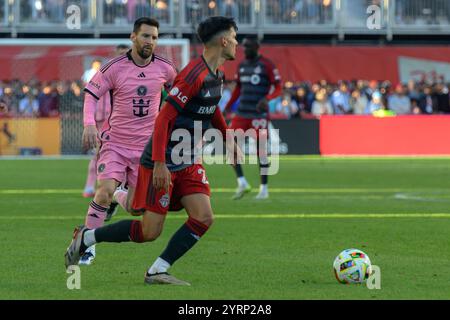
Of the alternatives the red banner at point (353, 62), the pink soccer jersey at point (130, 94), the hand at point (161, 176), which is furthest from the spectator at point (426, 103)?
the hand at point (161, 176)

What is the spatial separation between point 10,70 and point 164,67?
24.4 metres

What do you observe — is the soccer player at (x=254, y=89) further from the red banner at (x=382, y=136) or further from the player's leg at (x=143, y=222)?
the red banner at (x=382, y=136)

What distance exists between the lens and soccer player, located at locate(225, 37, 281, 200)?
60.5 feet

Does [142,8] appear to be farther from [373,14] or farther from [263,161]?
[263,161]

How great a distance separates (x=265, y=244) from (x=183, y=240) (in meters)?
3.10

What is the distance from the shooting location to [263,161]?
18.4m

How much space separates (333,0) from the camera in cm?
4188

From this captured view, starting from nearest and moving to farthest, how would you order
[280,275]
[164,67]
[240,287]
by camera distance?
[240,287], [280,275], [164,67]

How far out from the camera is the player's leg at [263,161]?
1797 centimetres

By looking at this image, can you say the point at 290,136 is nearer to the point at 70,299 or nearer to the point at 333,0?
the point at 333,0

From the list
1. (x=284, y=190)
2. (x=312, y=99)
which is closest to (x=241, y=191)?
(x=284, y=190)

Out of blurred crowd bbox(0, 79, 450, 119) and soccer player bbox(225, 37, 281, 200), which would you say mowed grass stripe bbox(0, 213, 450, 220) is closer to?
soccer player bbox(225, 37, 281, 200)

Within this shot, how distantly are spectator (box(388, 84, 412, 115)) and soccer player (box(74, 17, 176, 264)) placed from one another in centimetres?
2510

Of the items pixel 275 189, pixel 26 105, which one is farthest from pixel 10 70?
pixel 275 189
